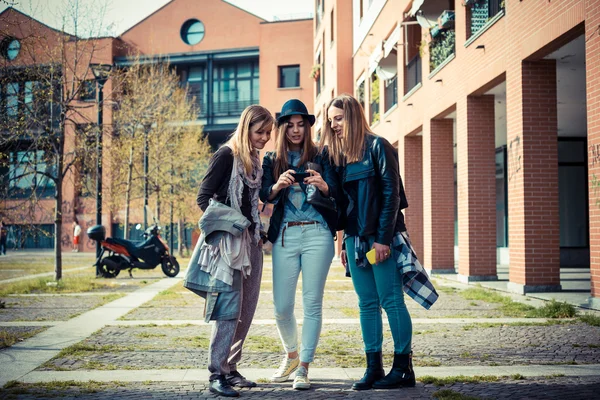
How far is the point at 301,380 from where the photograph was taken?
4371 millimetres

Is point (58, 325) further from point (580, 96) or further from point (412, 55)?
point (412, 55)

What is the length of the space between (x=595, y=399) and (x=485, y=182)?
9.88 m

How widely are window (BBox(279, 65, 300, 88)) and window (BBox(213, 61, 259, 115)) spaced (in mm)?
2225

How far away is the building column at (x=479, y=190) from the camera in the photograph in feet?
43.6

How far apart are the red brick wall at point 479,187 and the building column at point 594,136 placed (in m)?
5.00

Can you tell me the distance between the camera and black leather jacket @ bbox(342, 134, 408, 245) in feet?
14.4

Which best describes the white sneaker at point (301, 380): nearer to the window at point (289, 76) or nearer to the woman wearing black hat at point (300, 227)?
the woman wearing black hat at point (300, 227)

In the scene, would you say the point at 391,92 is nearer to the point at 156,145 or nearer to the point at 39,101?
the point at 156,145

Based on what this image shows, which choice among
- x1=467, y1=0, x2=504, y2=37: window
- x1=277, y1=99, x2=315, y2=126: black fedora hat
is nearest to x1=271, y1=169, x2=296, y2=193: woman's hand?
x1=277, y1=99, x2=315, y2=126: black fedora hat

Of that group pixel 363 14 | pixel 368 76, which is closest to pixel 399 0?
pixel 368 76

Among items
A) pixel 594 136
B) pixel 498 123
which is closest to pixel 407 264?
pixel 594 136

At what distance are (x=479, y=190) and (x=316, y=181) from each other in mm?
9753

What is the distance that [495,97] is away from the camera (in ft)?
46.2

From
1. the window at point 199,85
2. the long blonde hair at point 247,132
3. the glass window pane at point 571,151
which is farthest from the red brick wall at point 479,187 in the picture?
the window at point 199,85
